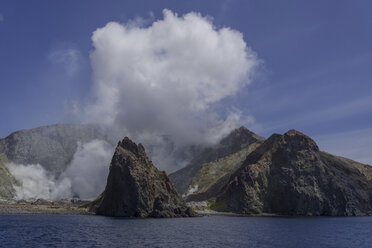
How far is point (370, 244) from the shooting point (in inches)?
4171

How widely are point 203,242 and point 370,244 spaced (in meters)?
55.3

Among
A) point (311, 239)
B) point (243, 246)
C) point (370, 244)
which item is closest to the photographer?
point (243, 246)

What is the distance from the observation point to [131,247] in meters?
85.7

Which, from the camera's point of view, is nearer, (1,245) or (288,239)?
(1,245)

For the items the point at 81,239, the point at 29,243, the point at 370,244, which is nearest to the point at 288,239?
the point at 370,244

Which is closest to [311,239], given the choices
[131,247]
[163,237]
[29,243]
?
[163,237]

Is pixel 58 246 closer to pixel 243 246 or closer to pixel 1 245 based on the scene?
pixel 1 245

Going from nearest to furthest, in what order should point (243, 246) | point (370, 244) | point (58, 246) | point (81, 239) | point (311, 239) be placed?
point (58, 246), point (243, 246), point (81, 239), point (370, 244), point (311, 239)

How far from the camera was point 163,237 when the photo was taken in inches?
4205

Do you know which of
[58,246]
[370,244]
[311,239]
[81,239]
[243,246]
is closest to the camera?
[58,246]

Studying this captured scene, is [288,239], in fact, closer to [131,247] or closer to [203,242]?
[203,242]

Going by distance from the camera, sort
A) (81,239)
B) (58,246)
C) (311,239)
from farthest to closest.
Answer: (311,239), (81,239), (58,246)

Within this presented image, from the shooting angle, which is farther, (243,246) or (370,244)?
(370,244)

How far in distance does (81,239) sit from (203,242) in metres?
37.5
